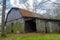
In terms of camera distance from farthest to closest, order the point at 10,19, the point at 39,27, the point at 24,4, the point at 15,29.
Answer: the point at 24,4
the point at 10,19
the point at 15,29
the point at 39,27

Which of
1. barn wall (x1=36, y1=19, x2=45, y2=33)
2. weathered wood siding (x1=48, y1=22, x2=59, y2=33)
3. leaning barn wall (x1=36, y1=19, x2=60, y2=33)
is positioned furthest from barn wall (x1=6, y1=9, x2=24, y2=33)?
weathered wood siding (x1=48, y1=22, x2=59, y2=33)

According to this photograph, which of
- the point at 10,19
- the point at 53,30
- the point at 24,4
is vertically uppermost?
the point at 24,4

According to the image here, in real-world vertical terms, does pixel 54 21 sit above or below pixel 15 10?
below

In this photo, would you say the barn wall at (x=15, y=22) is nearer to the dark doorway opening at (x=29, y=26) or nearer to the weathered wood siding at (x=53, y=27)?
the dark doorway opening at (x=29, y=26)

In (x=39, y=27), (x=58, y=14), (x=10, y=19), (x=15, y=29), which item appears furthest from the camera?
(x=58, y=14)

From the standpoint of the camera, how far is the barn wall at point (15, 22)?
25.0 meters

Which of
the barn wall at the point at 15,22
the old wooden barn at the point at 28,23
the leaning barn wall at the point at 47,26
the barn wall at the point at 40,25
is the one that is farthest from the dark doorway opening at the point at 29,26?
the leaning barn wall at the point at 47,26

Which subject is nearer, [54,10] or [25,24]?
[25,24]

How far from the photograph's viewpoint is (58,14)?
1492 inches

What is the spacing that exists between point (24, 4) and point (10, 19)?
13210 millimetres

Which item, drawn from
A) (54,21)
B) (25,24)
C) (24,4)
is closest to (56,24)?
(54,21)

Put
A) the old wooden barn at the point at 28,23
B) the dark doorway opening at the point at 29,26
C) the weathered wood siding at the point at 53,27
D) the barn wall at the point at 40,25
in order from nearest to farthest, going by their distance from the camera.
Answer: the barn wall at the point at 40,25 → the old wooden barn at the point at 28,23 → the weathered wood siding at the point at 53,27 → the dark doorway opening at the point at 29,26

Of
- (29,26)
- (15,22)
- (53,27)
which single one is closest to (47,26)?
(53,27)

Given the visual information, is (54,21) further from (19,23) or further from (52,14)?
(52,14)
